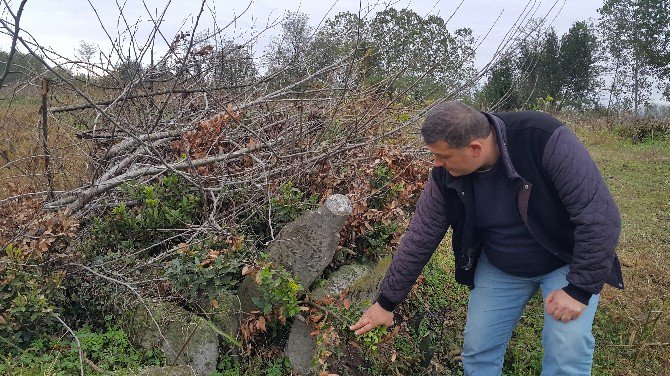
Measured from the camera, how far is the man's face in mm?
2365

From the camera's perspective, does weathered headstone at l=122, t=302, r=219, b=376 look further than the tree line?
No

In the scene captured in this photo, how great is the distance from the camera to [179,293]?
3.43 m

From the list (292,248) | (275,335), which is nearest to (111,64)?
(292,248)

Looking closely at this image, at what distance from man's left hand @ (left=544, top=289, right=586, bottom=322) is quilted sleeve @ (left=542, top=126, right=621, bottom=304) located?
29 mm

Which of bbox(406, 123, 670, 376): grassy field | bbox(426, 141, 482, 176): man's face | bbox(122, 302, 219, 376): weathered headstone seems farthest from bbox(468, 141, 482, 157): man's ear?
bbox(122, 302, 219, 376): weathered headstone

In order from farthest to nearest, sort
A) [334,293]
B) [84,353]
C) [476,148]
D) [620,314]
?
1. [620,314]
2. [334,293]
3. [84,353]
4. [476,148]

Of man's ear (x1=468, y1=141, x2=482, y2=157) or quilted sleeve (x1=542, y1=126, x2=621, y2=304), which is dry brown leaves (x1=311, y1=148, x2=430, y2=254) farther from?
quilted sleeve (x1=542, y1=126, x2=621, y2=304)

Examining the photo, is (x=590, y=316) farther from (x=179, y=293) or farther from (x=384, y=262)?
(x=179, y=293)

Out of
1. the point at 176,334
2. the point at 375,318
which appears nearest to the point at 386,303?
the point at 375,318

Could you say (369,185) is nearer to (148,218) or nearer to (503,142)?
(148,218)

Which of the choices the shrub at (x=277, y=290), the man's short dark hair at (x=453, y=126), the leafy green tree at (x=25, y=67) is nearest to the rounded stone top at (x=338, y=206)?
the shrub at (x=277, y=290)

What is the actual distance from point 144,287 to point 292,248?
3.51 feet

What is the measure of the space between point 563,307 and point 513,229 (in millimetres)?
452

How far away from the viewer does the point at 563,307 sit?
233 centimetres
